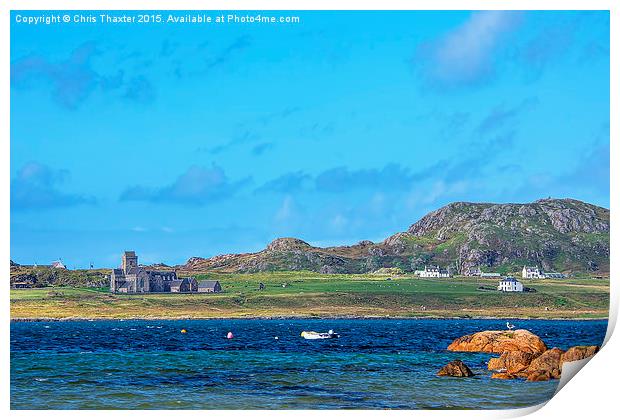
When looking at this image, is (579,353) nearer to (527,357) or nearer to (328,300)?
(527,357)

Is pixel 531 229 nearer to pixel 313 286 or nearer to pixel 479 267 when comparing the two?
pixel 479 267

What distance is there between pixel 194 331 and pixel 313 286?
21.6 metres

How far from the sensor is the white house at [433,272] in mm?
79125

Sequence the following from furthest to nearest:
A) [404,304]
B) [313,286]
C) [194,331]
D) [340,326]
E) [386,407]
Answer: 1. [313,286]
2. [404,304]
3. [340,326]
4. [194,331]
5. [386,407]

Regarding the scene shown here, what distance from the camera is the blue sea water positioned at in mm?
23953

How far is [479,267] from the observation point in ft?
256

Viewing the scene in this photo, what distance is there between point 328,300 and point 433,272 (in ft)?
44.8

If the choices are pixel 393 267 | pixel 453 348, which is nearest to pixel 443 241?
pixel 393 267

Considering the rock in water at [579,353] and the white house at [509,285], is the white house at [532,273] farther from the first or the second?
the rock in water at [579,353]

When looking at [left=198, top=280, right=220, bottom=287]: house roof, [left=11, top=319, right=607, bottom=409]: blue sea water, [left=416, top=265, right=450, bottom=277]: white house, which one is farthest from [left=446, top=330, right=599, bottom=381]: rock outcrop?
[left=416, top=265, right=450, bottom=277]: white house

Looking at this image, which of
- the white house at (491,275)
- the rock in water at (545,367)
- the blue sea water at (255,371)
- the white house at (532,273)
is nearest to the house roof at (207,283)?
the blue sea water at (255,371)

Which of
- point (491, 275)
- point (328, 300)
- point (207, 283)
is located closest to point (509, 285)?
point (491, 275)

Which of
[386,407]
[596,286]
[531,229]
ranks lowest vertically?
[386,407]

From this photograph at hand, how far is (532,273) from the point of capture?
72.3 metres
